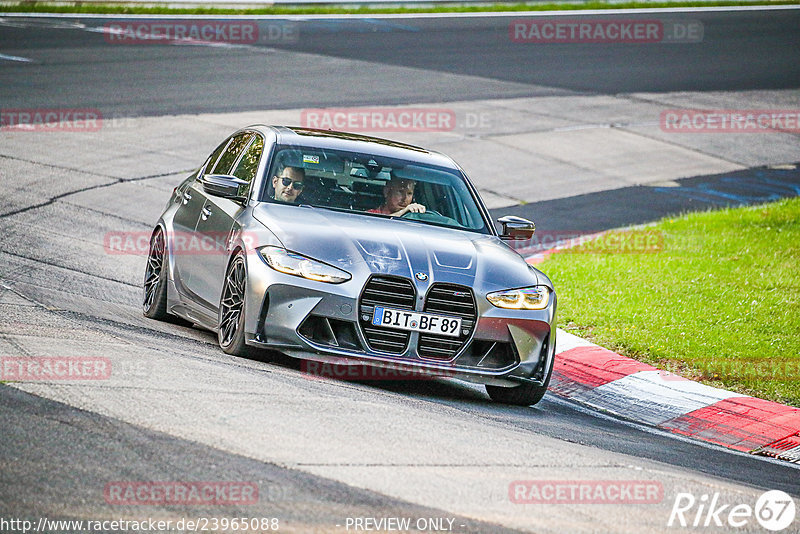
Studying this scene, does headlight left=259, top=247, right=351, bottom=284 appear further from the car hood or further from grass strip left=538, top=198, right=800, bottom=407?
grass strip left=538, top=198, right=800, bottom=407

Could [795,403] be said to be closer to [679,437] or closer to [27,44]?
[679,437]

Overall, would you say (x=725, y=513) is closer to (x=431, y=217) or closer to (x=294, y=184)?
(x=431, y=217)

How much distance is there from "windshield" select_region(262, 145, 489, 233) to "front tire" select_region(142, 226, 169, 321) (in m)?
1.34

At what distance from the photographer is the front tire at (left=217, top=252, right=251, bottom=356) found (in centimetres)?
759

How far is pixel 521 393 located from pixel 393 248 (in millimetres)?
1363

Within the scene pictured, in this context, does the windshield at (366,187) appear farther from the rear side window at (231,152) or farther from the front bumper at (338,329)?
the front bumper at (338,329)

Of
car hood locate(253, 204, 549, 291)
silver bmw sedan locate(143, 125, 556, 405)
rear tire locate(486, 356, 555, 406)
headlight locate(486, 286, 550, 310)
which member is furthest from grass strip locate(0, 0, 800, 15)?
headlight locate(486, 286, 550, 310)

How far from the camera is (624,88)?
24.6m

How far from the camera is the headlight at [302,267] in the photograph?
725cm

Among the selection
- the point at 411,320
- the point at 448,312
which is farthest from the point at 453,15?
the point at 411,320

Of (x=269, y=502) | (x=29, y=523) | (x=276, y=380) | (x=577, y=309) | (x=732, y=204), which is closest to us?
(x=29, y=523)

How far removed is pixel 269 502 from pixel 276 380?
7.20ft

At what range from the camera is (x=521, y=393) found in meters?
7.97

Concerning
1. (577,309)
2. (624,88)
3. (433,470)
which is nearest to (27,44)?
(624,88)
